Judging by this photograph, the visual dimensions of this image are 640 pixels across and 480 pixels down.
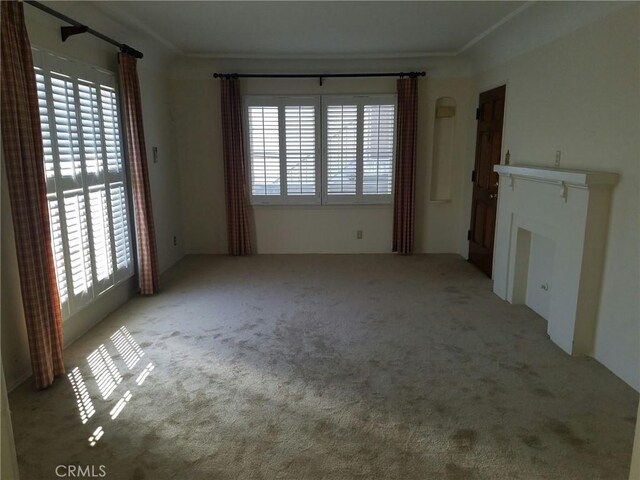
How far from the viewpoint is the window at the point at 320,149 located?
5.72 metres

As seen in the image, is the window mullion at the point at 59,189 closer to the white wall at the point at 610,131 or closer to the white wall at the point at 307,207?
the white wall at the point at 307,207

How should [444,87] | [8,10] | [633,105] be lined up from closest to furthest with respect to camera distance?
[8,10] → [633,105] → [444,87]

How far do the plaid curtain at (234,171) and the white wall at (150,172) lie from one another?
0.69 meters

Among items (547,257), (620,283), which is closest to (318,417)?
(620,283)

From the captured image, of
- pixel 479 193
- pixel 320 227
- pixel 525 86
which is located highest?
pixel 525 86

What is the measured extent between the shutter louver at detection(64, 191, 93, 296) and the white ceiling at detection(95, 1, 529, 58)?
158 cm

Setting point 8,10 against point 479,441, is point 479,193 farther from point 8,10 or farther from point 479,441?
point 8,10

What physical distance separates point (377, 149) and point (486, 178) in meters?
1.46

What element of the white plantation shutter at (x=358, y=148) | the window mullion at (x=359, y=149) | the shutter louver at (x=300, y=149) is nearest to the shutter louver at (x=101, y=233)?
the shutter louver at (x=300, y=149)

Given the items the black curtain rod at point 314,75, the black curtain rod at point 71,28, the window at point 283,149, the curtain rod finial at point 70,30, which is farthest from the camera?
the window at point 283,149

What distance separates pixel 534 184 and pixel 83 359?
3745 mm

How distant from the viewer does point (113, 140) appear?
3.95 m

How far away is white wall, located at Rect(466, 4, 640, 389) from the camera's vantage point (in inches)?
106

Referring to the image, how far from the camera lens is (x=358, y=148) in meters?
5.82
